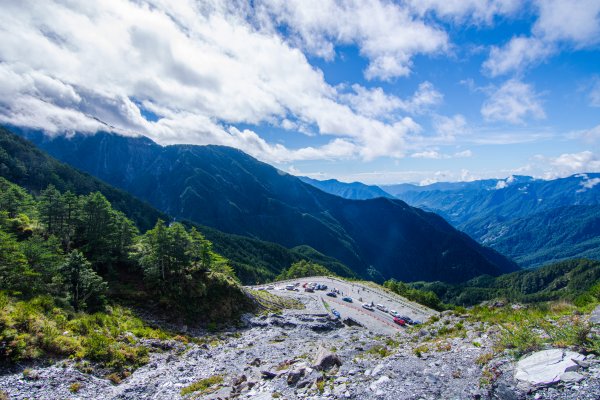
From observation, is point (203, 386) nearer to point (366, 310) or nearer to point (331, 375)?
point (331, 375)

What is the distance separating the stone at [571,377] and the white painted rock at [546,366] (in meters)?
0.11

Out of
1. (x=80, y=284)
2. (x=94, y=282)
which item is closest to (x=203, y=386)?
(x=94, y=282)

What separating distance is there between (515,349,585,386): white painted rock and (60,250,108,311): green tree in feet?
123

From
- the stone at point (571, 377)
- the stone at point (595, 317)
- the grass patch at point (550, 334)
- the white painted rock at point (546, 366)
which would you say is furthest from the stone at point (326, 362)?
the stone at point (595, 317)

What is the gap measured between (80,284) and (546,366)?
40.2 metres

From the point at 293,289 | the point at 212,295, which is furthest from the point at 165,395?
the point at 293,289

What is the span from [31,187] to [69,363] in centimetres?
22772

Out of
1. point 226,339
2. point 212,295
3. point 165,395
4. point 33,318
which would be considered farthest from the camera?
point 212,295

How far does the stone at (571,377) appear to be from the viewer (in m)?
10.7

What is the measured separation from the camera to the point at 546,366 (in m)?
11.9

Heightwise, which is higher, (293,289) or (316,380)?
(316,380)

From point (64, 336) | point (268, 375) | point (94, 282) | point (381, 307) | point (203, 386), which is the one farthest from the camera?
point (381, 307)

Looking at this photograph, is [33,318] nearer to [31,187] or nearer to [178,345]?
[178,345]

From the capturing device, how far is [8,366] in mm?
18906
